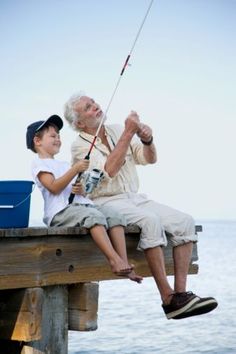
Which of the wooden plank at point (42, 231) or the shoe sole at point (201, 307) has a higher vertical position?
the wooden plank at point (42, 231)

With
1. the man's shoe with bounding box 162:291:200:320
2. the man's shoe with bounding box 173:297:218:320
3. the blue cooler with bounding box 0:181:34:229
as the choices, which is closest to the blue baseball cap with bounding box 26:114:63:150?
the blue cooler with bounding box 0:181:34:229

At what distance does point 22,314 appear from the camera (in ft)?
19.9

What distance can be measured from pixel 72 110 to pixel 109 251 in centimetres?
117

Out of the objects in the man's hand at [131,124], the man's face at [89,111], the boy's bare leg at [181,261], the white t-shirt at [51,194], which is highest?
the man's hand at [131,124]

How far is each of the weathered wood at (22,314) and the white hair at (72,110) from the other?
50.0 inches

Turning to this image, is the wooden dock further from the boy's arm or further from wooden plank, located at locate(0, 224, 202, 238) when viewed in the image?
the boy's arm

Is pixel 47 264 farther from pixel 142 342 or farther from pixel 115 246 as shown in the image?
pixel 142 342

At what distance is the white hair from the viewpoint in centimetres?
671

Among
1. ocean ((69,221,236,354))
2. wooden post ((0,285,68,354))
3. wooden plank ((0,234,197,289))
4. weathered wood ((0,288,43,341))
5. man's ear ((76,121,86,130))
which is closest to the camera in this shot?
wooden plank ((0,234,197,289))

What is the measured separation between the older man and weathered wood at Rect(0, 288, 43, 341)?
32.1 inches

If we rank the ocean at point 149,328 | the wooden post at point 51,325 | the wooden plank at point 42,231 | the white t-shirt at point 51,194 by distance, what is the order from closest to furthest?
the wooden plank at point 42,231 < the wooden post at point 51,325 < the white t-shirt at point 51,194 < the ocean at point 149,328

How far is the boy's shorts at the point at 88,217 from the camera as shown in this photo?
604cm

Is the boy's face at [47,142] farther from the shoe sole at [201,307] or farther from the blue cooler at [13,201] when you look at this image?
the shoe sole at [201,307]

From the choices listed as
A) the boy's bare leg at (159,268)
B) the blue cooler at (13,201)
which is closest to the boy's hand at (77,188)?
the blue cooler at (13,201)
